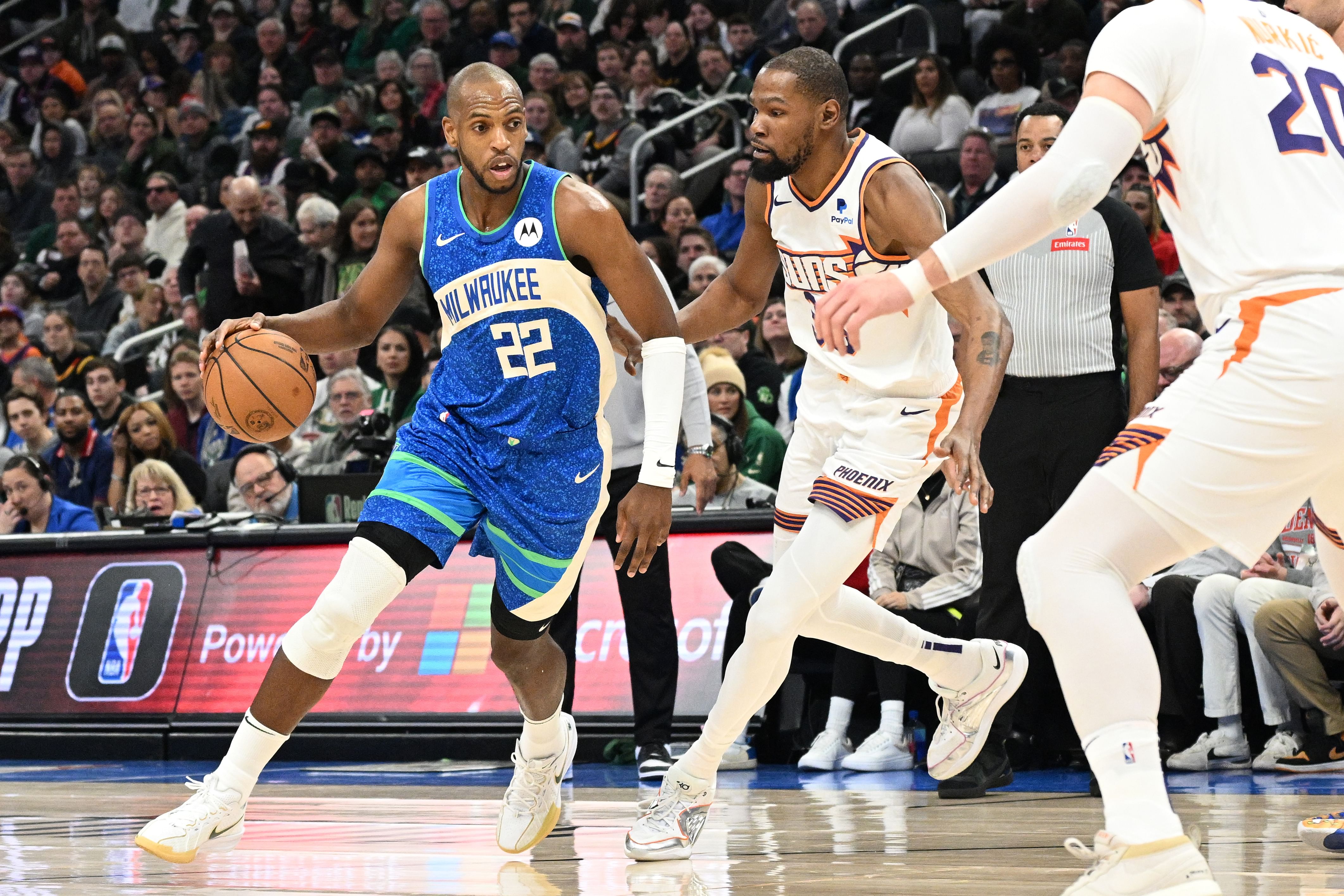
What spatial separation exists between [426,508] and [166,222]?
11318 millimetres

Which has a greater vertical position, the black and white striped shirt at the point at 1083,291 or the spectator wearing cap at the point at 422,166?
the spectator wearing cap at the point at 422,166

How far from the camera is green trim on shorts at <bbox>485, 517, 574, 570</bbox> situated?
441 centimetres

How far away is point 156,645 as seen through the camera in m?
8.48

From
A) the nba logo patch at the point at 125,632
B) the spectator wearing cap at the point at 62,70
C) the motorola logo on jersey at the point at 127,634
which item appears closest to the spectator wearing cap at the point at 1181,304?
the motorola logo on jersey at the point at 127,634

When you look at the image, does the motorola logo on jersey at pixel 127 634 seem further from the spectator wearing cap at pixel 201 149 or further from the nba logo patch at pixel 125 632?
the spectator wearing cap at pixel 201 149

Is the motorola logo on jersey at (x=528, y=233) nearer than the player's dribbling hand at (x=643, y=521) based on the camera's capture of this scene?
No

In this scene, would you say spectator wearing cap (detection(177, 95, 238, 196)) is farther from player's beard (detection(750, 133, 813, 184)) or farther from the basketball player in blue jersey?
player's beard (detection(750, 133, 813, 184))

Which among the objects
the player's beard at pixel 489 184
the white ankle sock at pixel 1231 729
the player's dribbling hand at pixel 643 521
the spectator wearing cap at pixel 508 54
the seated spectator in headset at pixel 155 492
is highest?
the spectator wearing cap at pixel 508 54

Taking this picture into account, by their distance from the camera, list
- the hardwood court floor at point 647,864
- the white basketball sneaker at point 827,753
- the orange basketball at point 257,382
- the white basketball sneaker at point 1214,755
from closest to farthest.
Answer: the hardwood court floor at point 647,864, the orange basketball at point 257,382, the white basketball sneaker at point 1214,755, the white basketball sneaker at point 827,753

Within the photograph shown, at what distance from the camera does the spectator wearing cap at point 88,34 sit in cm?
1797

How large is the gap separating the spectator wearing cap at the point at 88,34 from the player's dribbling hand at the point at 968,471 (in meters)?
15.7

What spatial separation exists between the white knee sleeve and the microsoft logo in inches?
144

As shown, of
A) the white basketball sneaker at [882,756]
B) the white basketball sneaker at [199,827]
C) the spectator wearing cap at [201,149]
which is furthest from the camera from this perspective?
the spectator wearing cap at [201,149]

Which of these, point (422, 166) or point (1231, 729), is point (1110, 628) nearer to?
point (1231, 729)
